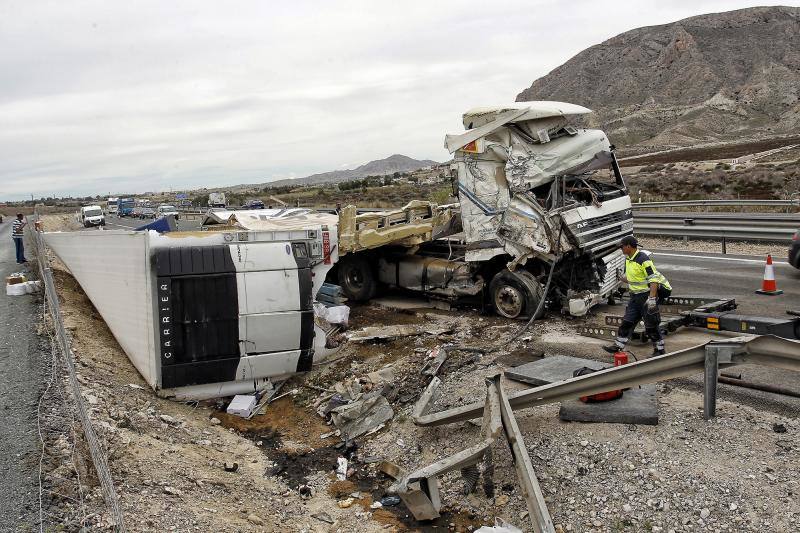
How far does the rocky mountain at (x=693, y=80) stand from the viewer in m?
86.9

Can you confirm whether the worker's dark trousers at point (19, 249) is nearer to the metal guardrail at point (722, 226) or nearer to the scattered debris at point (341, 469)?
the scattered debris at point (341, 469)

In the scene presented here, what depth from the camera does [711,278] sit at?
38.4ft

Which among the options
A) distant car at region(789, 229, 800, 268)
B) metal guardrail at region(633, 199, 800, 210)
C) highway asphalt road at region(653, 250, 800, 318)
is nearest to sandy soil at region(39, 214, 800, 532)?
highway asphalt road at region(653, 250, 800, 318)

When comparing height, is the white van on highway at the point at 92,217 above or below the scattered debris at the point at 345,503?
above

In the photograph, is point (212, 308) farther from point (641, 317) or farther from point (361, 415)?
point (641, 317)

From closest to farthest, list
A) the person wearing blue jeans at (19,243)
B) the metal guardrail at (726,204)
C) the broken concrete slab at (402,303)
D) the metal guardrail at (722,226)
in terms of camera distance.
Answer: the broken concrete slab at (402,303), the metal guardrail at (722,226), the person wearing blue jeans at (19,243), the metal guardrail at (726,204)

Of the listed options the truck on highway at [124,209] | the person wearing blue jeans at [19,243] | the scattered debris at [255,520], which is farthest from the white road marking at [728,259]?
the truck on highway at [124,209]

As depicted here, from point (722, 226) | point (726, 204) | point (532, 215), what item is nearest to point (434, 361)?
point (532, 215)

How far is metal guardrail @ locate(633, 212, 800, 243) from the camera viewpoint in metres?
14.3

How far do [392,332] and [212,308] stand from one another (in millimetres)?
2806

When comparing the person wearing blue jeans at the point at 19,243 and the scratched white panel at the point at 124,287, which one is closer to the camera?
the scratched white panel at the point at 124,287

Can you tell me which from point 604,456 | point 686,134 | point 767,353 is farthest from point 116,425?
point 686,134

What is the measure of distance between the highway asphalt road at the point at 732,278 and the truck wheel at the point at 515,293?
9.39ft

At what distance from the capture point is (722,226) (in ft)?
51.6
